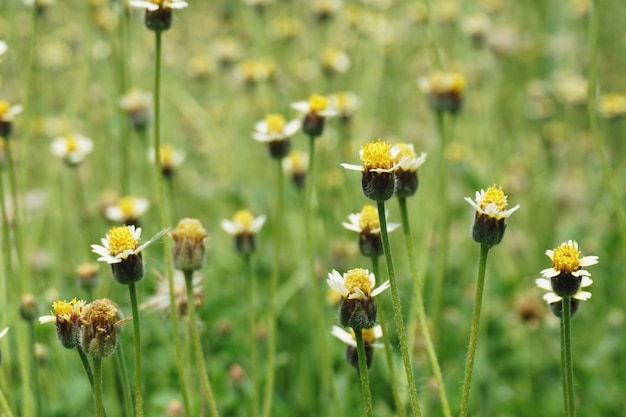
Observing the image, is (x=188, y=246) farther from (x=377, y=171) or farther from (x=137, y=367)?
(x=377, y=171)

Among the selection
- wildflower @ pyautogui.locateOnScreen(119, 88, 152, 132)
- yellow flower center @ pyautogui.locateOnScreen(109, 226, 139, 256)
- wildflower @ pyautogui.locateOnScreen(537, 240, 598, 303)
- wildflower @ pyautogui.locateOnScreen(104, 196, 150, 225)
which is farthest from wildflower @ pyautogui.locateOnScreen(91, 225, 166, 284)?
wildflower @ pyautogui.locateOnScreen(119, 88, 152, 132)

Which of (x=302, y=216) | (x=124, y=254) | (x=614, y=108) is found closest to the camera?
(x=124, y=254)

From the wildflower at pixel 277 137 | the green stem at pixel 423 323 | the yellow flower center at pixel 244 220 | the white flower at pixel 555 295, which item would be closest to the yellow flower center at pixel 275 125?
the wildflower at pixel 277 137

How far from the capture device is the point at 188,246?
147 cm

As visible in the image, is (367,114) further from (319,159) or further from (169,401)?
(169,401)

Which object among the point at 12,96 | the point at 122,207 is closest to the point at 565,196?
the point at 122,207

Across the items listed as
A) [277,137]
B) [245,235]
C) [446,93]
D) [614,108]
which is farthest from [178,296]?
[614,108]

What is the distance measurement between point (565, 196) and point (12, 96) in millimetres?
3166

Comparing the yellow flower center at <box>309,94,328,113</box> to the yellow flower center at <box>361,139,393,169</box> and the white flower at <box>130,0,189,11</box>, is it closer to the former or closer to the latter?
the white flower at <box>130,0,189,11</box>

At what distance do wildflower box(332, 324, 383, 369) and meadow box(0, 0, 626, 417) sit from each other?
0.05m

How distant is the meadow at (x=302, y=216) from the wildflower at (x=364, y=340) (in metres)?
0.05

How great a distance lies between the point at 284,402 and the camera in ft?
7.38

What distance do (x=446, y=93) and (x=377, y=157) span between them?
1.03 metres

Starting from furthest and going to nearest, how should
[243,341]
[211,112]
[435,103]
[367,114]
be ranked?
[211,112] < [367,114] < [243,341] < [435,103]
